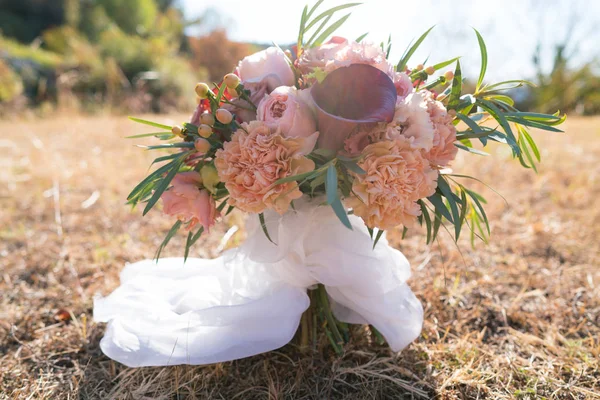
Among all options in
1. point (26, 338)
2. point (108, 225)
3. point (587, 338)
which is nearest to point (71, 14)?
point (108, 225)

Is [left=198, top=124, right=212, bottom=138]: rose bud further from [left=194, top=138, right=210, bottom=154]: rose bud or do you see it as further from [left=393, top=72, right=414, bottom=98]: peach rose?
[left=393, top=72, right=414, bottom=98]: peach rose

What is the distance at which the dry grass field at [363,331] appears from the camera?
1.14m

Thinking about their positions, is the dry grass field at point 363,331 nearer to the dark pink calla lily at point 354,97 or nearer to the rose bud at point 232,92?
the dark pink calla lily at point 354,97

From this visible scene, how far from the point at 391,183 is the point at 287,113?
0.25m

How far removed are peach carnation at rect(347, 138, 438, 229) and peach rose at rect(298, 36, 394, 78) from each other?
17 cm

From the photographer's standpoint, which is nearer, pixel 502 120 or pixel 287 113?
pixel 287 113

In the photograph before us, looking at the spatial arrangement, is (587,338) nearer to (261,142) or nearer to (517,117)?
(517,117)

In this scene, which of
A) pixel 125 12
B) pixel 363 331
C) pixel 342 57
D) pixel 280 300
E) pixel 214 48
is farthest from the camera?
pixel 125 12

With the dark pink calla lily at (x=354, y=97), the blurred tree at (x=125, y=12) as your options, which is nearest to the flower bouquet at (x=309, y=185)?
the dark pink calla lily at (x=354, y=97)

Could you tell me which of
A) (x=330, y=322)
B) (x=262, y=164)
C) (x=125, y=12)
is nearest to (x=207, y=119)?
(x=262, y=164)

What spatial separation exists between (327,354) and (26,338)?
3.18 ft

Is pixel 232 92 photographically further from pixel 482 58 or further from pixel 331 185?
pixel 482 58

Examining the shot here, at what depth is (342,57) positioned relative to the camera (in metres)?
0.91

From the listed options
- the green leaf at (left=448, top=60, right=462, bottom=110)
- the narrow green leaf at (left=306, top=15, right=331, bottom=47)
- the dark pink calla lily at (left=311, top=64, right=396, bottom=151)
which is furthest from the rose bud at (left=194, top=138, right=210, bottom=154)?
the green leaf at (left=448, top=60, right=462, bottom=110)
